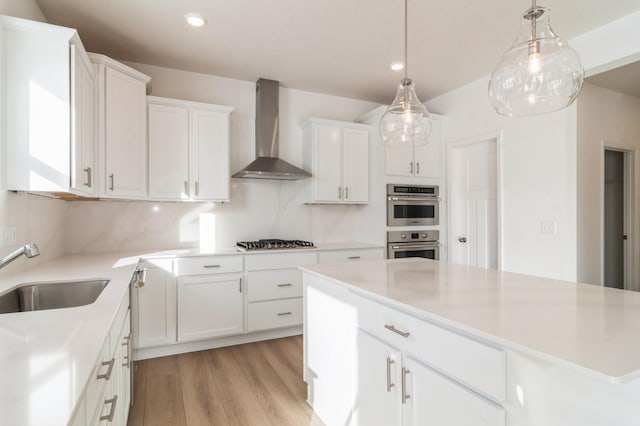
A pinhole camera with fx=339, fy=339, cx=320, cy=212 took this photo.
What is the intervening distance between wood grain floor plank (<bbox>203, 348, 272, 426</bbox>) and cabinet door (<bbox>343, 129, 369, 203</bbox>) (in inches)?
83.6

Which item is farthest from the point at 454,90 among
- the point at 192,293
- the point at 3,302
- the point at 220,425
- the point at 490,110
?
the point at 3,302

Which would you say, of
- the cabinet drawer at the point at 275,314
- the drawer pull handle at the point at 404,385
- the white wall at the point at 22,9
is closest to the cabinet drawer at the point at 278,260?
the cabinet drawer at the point at 275,314

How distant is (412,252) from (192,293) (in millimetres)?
2537

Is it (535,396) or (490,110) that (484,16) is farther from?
(535,396)

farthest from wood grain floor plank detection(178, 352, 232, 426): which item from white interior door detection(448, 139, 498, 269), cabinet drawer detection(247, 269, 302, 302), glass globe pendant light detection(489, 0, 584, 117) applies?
white interior door detection(448, 139, 498, 269)

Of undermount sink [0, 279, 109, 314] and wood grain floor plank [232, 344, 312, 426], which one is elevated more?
undermount sink [0, 279, 109, 314]

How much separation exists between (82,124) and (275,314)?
2.29m

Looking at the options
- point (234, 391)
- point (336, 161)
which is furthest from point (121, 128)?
point (234, 391)

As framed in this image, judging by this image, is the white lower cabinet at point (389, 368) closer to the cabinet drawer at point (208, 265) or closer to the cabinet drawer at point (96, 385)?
the cabinet drawer at point (96, 385)

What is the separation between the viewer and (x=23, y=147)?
1830mm

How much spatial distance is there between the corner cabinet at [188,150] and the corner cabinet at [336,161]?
0.96 meters

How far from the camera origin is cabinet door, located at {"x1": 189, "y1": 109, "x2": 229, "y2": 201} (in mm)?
3285

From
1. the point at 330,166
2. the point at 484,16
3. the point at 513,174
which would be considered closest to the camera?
the point at 484,16

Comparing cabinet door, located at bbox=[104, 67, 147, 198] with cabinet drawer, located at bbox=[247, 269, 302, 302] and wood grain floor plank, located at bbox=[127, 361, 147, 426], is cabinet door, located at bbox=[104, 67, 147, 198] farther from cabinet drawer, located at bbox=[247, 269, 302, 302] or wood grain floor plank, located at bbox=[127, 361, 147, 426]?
wood grain floor plank, located at bbox=[127, 361, 147, 426]
